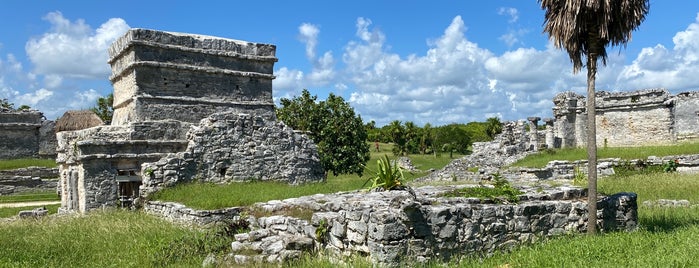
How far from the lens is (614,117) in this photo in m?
29.4

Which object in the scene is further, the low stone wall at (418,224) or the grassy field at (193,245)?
the low stone wall at (418,224)

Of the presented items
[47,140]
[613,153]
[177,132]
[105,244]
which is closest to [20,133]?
[47,140]

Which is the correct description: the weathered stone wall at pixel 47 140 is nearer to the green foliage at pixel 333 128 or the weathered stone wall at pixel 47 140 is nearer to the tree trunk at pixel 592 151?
the green foliage at pixel 333 128

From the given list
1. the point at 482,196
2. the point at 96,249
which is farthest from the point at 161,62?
the point at 482,196

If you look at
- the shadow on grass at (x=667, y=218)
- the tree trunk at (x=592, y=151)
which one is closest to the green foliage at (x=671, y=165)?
the shadow on grass at (x=667, y=218)

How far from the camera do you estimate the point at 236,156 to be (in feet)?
58.9

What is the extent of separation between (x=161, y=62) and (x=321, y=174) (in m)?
7.06

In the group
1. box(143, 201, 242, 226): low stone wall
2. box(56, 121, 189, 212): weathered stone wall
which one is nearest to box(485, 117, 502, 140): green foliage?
box(56, 121, 189, 212): weathered stone wall

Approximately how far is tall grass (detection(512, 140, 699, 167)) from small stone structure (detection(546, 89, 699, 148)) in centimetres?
185

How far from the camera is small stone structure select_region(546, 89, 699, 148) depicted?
27.5m

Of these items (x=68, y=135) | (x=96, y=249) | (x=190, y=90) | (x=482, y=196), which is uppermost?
(x=190, y=90)

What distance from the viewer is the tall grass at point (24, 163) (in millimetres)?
29375

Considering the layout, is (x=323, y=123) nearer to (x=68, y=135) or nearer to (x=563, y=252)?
(x=68, y=135)

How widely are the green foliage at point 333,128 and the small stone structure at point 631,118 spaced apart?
10.8 metres
